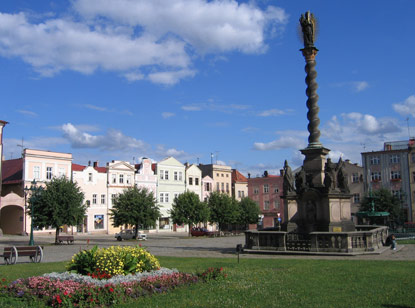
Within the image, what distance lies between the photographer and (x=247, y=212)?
214 feet

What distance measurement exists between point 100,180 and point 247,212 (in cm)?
2181

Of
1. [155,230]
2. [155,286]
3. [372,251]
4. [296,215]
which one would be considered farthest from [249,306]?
[155,230]

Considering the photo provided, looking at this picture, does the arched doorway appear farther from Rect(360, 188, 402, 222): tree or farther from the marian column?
the marian column

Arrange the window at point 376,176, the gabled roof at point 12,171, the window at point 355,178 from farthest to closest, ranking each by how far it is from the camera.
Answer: the window at point 355,178
the window at point 376,176
the gabled roof at point 12,171

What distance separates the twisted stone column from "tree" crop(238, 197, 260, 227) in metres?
40.3

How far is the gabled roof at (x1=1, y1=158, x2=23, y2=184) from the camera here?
5912 centimetres

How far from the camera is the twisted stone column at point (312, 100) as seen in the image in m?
24.8

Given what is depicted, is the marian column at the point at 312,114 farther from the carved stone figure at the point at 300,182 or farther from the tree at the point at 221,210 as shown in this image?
the tree at the point at 221,210

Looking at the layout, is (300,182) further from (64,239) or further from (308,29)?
(64,239)

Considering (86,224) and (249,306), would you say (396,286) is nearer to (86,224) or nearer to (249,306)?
(249,306)

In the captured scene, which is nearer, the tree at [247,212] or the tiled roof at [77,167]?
the tree at [247,212]

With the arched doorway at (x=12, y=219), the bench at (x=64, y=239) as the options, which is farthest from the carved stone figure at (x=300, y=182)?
the arched doorway at (x=12, y=219)

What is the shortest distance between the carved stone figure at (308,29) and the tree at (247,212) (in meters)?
40.4

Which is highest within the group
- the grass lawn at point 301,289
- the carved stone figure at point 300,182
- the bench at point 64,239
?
the carved stone figure at point 300,182
